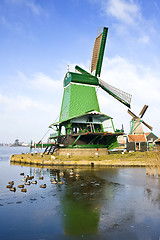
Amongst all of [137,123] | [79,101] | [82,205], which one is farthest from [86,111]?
[82,205]

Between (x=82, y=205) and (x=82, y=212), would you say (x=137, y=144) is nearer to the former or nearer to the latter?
(x=82, y=205)

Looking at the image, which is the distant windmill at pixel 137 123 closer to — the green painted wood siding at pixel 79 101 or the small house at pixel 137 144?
the small house at pixel 137 144

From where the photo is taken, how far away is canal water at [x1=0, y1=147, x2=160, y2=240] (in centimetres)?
886

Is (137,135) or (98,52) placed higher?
(98,52)

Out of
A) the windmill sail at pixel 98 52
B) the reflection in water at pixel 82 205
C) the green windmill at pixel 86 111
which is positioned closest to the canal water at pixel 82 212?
the reflection in water at pixel 82 205

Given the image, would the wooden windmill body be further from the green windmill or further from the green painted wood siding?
the green painted wood siding

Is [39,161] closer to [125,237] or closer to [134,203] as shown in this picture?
[134,203]

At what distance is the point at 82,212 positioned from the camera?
11.4m

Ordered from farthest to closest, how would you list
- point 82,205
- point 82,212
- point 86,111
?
point 86,111 → point 82,205 → point 82,212

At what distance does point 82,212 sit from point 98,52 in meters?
41.0

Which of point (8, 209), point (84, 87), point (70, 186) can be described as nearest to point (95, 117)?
point (84, 87)

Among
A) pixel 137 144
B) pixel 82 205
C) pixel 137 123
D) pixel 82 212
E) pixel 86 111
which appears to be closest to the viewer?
pixel 82 212

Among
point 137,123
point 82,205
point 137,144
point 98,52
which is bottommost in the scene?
point 82,205

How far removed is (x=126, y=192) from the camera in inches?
619
